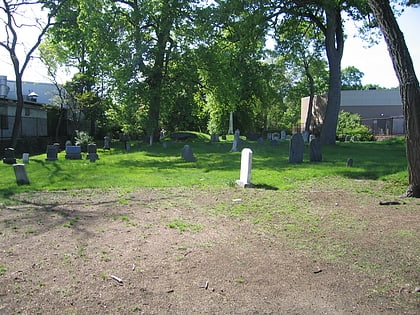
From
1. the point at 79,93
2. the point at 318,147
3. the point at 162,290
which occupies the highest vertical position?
the point at 79,93

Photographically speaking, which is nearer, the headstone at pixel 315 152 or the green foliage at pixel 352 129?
the headstone at pixel 315 152

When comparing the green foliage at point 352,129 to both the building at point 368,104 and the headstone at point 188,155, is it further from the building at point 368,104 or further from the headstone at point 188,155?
the headstone at point 188,155

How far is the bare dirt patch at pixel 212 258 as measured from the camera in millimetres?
3602

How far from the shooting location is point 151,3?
27656mm

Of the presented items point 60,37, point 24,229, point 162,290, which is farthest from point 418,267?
point 60,37

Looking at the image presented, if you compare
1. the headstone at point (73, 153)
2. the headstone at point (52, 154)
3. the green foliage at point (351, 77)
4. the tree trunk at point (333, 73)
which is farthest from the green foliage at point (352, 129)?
the green foliage at point (351, 77)

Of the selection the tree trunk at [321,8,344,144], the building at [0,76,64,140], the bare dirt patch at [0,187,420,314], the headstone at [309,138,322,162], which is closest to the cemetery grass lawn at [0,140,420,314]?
the bare dirt patch at [0,187,420,314]

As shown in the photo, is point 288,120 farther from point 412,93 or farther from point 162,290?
point 162,290

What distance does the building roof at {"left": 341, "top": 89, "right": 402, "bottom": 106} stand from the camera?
51188 mm

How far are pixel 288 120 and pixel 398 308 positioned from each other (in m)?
69.0

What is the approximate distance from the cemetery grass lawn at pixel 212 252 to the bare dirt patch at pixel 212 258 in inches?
0.6

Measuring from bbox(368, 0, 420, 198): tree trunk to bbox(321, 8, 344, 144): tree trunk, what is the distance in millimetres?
17820

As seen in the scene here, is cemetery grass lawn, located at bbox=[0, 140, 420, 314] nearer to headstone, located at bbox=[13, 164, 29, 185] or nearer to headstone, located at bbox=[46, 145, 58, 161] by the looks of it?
headstone, located at bbox=[13, 164, 29, 185]

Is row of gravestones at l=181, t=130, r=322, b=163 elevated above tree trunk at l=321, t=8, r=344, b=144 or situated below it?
below
